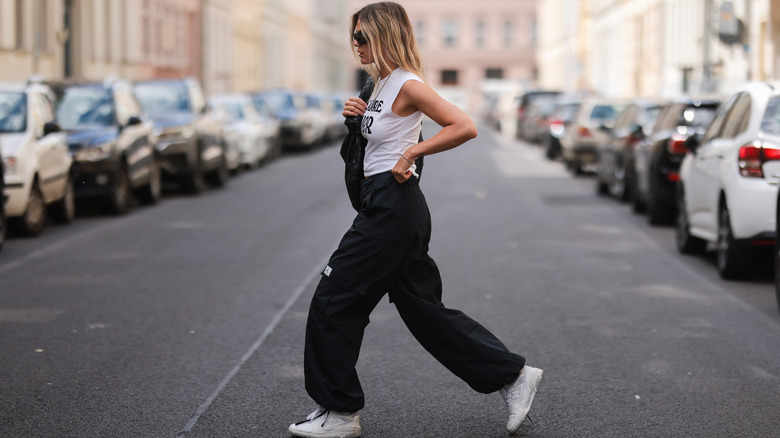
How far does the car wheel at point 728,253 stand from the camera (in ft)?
34.4

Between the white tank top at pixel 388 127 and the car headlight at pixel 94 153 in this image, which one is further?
the car headlight at pixel 94 153

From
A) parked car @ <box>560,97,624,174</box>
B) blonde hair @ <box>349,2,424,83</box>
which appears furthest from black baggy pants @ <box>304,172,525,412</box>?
parked car @ <box>560,97,624,174</box>

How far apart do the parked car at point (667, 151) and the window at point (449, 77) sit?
106 metres

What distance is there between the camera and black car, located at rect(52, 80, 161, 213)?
52.7 feet

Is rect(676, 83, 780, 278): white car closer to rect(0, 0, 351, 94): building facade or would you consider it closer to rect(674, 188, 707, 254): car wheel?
rect(674, 188, 707, 254): car wheel

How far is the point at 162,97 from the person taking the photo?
21.7 meters

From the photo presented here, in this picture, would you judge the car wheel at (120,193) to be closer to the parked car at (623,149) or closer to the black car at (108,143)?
the black car at (108,143)

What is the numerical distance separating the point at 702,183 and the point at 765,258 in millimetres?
875

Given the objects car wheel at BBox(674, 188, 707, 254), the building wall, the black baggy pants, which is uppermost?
the building wall

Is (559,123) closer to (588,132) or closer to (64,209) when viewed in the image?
(588,132)

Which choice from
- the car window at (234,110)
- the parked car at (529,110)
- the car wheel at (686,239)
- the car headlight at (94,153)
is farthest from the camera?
the parked car at (529,110)

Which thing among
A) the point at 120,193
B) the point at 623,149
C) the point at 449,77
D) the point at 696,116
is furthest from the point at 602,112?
the point at 449,77

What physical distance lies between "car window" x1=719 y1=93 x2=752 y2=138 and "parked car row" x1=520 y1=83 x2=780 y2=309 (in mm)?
12

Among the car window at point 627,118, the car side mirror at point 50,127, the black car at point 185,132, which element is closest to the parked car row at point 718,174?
the car window at point 627,118
